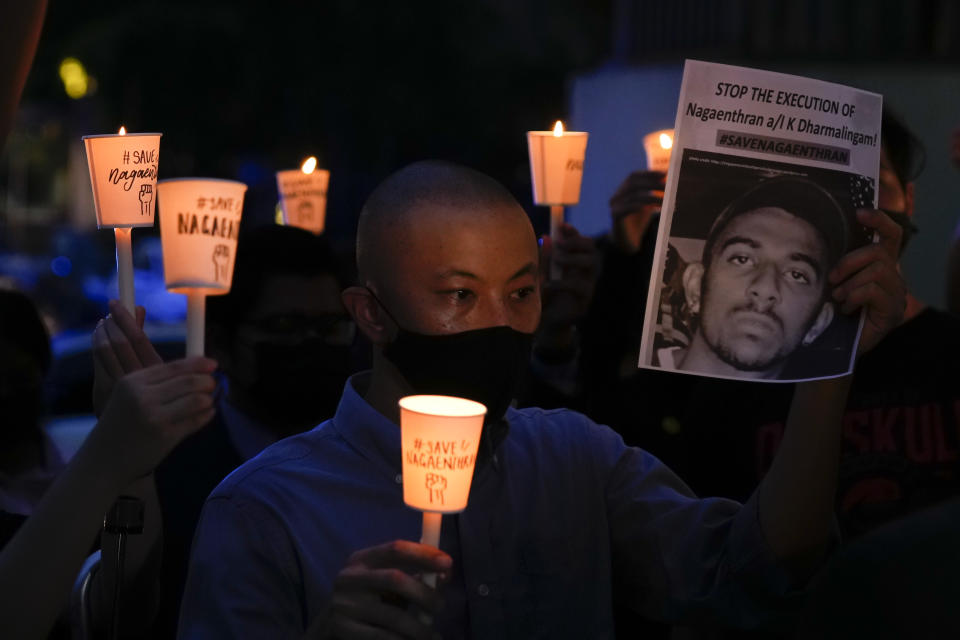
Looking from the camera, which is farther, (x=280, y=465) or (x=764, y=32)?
(x=764, y=32)

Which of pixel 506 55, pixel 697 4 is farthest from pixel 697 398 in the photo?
pixel 506 55

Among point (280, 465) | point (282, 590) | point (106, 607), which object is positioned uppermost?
point (280, 465)

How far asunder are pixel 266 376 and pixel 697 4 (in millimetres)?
5572

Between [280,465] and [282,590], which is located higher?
[280,465]

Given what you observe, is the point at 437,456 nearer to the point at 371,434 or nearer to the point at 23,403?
the point at 371,434

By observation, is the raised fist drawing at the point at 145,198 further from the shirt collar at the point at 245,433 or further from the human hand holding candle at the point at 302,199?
the human hand holding candle at the point at 302,199

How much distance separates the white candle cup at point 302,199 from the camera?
431 centimetres

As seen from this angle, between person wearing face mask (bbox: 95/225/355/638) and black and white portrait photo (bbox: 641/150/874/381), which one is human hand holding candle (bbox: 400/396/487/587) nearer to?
black and white portrait photo (bbox: 641/150/874/381)

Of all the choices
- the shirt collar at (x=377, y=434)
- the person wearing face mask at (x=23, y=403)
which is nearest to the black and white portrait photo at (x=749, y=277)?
the shirt collar at (x=377, y=434)

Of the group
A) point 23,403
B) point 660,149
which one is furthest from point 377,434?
point 660,149

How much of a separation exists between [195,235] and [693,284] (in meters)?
0.86

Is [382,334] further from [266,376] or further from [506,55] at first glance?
[506,55]

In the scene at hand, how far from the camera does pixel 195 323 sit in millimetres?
2148

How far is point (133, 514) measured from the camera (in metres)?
2.52
